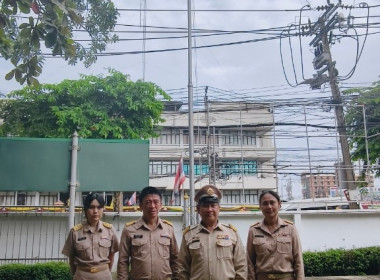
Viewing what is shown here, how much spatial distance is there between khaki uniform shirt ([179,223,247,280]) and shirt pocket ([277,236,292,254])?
0.41 m

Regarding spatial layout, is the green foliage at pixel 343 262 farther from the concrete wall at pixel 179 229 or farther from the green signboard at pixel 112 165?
the green signboard at pixel 112 165

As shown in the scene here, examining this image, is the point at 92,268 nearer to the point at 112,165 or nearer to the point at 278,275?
the point at 278,275

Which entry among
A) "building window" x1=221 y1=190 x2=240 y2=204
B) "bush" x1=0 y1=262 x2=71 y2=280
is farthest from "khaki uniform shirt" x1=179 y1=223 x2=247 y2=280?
"building window" x1=221 y1=190 x2=240 y2=204

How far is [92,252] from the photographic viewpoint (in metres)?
3.42

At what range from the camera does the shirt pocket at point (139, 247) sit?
315cm

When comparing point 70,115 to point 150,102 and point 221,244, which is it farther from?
point 221,244

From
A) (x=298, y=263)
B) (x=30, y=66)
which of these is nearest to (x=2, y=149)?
(x=30, y=66)

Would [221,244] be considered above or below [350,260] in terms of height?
above

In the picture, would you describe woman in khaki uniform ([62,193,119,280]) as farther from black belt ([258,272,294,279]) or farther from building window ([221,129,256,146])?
building window ([221,129,256,146])

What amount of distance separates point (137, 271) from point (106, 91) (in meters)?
8.12

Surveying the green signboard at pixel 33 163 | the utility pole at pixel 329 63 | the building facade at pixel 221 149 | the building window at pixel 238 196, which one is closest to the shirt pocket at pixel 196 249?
the green signboard at pixel 33 163

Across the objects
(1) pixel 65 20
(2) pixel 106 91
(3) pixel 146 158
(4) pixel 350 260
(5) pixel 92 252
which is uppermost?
(2) pixel 106 91

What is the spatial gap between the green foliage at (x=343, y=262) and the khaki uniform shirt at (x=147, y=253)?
5299mm

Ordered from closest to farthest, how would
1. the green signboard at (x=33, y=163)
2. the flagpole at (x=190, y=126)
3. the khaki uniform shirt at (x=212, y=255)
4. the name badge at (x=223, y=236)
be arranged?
the khaki uniform shirt at (x=212, y=255) → the name badge at (x=223, y=236) → the green signboard at (x=33, y=163) → the flagpole at (x=190, y=126)
